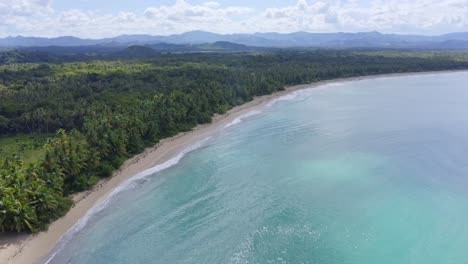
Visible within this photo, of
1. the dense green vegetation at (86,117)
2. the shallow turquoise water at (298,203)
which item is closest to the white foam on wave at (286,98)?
the dense green vegetation at (86,117)

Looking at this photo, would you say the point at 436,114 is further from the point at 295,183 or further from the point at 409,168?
the point at 295,183

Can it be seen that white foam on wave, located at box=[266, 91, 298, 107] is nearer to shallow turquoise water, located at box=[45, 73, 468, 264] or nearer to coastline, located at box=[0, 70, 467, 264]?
coastline, located at box=[0, 70, 467, 264]

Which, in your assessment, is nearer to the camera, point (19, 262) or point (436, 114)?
point (19, 262)

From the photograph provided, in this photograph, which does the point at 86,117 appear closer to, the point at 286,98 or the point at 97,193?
the point at 97,193

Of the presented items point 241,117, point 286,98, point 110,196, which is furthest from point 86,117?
point 286,98

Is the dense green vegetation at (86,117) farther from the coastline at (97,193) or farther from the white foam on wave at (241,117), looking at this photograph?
the white foam on wave at (241,117)

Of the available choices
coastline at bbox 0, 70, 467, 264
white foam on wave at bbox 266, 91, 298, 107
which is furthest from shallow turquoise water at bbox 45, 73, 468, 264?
white foam on wave at bbox 266, 91, 298, 107

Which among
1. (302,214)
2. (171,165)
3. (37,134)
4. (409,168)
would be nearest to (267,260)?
(302,214)
